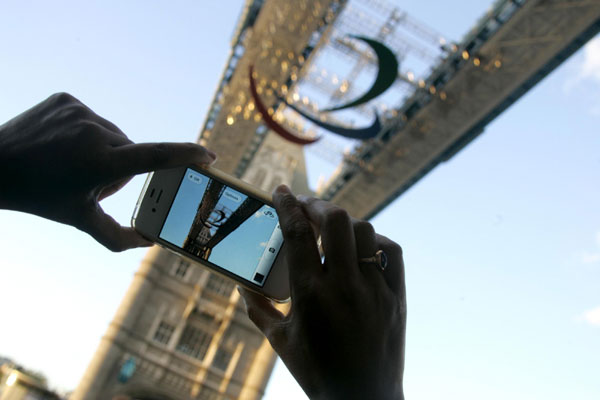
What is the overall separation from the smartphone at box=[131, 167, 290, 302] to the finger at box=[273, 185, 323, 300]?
1.18 m

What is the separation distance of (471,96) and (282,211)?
58.1 feet

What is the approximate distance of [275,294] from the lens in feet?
8.89

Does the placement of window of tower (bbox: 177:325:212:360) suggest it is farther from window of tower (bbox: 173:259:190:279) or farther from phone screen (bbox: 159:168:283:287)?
phone screen (bbox: 159:168:283:287)

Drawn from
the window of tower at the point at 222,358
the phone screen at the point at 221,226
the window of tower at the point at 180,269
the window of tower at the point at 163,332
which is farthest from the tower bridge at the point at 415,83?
the phone screen at the point at 221,226

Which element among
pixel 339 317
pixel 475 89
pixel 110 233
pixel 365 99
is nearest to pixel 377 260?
pixel 339 317

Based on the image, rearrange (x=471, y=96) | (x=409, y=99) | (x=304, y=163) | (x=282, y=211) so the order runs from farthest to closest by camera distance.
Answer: (x=304, y=163)
(x=409, y=99)
(x=471, y=96)
(x=282, y=211)

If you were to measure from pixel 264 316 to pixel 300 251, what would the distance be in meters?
0.45

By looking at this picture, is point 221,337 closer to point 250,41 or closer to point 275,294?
point 250,41

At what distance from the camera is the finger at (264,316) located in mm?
1786

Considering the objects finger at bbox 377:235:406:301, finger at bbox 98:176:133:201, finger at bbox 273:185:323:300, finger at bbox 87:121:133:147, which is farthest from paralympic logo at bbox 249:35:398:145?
finger at bbox 273:185:323:300

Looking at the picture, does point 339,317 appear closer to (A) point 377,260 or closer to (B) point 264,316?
(A) point 377,260

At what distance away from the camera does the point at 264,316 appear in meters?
1.93

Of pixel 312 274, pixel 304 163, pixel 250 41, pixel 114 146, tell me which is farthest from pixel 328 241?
pixel 304 163

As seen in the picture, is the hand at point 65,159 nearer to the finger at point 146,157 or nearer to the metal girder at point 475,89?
the finger at point 146,157
